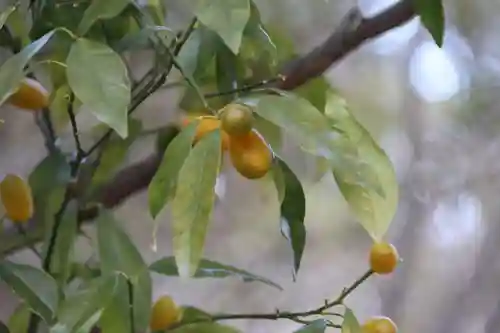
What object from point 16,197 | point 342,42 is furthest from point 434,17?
point 16,197

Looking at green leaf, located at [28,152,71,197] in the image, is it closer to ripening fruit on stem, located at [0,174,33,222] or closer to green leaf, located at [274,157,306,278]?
ripening fruit on stem, located at [0,174,33,222]

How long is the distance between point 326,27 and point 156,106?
0.27 m

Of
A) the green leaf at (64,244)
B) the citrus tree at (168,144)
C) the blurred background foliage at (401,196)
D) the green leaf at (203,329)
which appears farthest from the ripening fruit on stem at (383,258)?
the blurred background foliage at (401,196)

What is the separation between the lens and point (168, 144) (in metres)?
0.49

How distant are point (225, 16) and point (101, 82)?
0.07m

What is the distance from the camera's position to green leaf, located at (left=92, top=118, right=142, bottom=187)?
1.84ft

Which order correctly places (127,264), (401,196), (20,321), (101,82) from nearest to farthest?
(101,82)
(127,264)
(20,321)
(401,196)

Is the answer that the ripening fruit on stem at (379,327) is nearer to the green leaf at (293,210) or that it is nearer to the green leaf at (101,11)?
the green leaf at (293,210)

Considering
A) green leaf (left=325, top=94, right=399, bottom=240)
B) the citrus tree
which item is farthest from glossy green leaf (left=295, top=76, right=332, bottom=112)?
green leaf (left=325, top=94, right=399, bottom=240)

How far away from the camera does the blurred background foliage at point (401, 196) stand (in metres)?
0.90

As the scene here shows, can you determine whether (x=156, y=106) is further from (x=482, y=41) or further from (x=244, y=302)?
(x=482, y=41)

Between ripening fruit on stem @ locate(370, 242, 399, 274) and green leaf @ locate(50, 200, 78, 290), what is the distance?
21 cm

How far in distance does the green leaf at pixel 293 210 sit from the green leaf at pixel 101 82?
0.14m

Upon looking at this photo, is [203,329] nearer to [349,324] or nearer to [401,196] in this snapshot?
[349,324]
